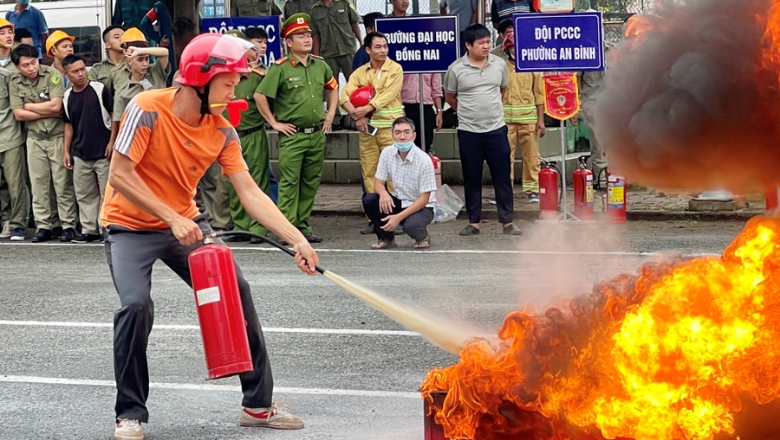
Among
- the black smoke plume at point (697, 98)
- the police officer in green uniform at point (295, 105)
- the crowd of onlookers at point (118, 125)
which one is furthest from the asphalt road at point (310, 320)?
the black smoke plume at point (697, 98)

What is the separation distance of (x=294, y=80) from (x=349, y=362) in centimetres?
576

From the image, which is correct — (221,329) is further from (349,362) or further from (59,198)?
(59,198)

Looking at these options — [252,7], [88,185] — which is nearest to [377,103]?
[88,185]

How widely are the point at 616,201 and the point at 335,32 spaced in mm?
5089

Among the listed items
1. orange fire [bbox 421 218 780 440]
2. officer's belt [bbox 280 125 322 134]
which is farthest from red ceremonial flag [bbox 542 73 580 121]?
orange fire [bbox 421 218 780 440]

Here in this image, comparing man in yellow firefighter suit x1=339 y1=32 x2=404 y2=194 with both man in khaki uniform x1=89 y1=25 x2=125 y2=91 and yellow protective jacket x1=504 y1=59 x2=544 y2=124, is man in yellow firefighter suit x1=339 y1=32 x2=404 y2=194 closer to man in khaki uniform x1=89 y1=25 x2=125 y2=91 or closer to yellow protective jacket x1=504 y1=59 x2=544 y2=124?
yellow protective jacket x1=504 y1=59 x2=544 y2=124

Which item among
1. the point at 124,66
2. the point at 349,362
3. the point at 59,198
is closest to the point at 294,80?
the point at 124,66

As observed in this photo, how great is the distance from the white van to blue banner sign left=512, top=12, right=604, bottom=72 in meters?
6.72

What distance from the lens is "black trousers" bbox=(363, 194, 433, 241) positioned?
11617 millimetres

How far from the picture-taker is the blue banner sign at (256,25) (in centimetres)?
1445

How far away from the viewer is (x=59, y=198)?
1299 centimetres

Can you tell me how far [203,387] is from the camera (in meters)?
6.76

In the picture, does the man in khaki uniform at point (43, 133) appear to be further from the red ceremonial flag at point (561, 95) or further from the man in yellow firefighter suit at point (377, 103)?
the red ceremonial flag at point (561, 95)

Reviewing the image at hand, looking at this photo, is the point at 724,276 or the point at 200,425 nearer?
the point at 724,276
